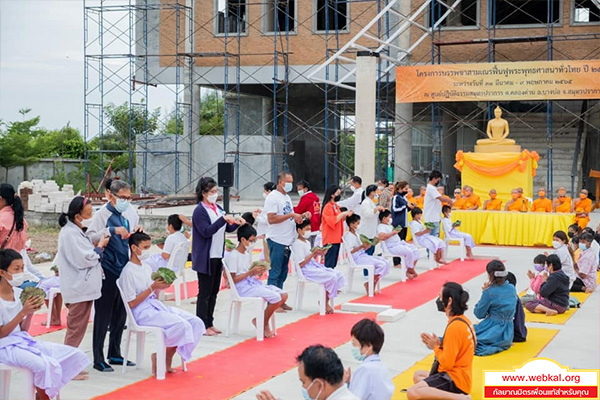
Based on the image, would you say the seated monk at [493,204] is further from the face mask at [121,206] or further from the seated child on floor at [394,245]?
the face mask at [121,206]

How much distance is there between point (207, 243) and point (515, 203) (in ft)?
39.8

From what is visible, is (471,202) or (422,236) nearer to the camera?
(422,236)

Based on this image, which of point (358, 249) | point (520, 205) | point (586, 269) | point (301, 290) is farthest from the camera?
point (520, 205)

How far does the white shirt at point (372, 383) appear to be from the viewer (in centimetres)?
556

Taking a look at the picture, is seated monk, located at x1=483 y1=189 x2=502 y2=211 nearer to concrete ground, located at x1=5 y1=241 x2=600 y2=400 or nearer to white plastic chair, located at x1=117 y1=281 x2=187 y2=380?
concrete ground, located at x1=5 y1=241 x2=600 y2=400

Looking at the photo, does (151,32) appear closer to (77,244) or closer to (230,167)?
(230,167)

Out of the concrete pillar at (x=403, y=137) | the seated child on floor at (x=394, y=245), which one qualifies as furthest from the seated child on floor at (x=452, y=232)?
the concrete pillar at (x=403, y=137)

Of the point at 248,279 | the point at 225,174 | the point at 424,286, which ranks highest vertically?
the point at 225,174

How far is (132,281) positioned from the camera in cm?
817

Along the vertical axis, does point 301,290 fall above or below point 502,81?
below

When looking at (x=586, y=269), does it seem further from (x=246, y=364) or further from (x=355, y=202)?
(x=246, y=364)

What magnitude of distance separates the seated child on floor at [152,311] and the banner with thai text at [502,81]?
1887 centimetres

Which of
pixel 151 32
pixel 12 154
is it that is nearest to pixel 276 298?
pixel 151 32

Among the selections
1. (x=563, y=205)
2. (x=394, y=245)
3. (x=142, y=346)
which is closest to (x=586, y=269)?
(x=394, y=245)
